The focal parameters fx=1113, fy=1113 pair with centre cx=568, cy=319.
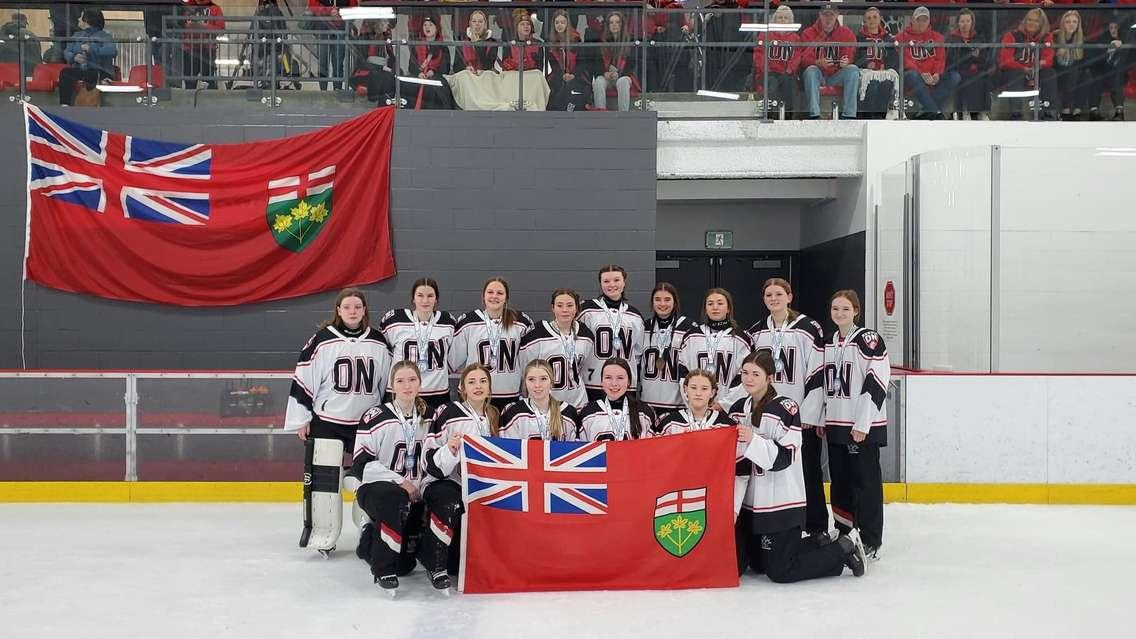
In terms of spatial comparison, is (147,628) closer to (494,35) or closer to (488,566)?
(488,566)

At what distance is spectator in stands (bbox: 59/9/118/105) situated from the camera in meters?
8.12

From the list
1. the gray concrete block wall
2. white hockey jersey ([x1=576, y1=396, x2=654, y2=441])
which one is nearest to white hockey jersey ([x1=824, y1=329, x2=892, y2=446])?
white hockey jersey ([x1=576, y1=396, x2=654, y2=441])

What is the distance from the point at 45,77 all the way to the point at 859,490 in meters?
6.50

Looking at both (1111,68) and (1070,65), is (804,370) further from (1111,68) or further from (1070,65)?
(1111,68)

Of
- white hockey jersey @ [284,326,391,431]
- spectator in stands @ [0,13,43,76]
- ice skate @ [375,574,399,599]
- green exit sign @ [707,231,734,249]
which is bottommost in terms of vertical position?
ice skate @ [375,574,399,599]

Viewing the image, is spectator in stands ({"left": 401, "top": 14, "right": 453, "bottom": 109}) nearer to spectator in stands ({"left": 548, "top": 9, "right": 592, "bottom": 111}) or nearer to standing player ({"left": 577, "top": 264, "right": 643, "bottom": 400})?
spectator in stands ({"left": 548, "top": 9, "right": 592, "bottom": 111})

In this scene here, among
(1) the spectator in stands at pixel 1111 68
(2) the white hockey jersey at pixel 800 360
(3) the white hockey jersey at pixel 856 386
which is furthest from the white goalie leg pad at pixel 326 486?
(1) the spectator in stands at pixel 1111 68

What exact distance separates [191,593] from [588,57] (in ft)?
16.9

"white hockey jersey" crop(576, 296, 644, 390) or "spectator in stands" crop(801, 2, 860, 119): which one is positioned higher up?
"spectator in stands" crop(801, 2, 860, 119)

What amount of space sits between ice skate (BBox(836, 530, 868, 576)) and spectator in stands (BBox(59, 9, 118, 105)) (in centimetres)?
629

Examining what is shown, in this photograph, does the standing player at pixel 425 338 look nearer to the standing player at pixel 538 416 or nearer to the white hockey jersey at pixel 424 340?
the white hockey jersey at pixel 424 340

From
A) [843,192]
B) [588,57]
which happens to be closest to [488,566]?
[588,57]

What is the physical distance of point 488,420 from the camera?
14.8 ft

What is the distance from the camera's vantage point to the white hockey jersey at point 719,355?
18.5 feet
